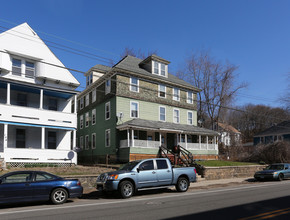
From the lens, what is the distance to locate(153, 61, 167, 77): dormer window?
2970cm

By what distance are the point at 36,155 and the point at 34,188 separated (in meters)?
10.9

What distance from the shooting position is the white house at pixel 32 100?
20.6 m

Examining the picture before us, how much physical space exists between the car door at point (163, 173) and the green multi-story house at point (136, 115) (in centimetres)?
1019

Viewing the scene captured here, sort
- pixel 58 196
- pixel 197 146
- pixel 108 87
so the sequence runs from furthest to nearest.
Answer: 1. pixel 197 146
2. pixel 108 87
3. pixel 58 196

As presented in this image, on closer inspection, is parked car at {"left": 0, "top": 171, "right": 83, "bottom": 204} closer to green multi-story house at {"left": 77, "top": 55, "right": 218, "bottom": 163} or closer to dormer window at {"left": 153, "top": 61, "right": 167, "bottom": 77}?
green multi-story house at {"left": 77, "top": 55, "right": 218, "bottom": 163}

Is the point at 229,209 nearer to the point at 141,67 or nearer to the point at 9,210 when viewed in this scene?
the point at 9,210

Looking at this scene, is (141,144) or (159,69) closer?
(141,144)

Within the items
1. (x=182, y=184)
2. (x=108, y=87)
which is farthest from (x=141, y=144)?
(x=182, y=184)

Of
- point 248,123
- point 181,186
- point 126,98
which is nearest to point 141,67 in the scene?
point 126,98

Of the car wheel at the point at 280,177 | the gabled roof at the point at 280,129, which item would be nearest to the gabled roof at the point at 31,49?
the car wheel at the point at 280,177

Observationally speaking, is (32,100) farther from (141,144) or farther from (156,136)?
(156,136)

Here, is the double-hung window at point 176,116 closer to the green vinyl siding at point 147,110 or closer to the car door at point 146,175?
the green vinyl siding at point 147,110

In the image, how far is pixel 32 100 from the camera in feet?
78.7

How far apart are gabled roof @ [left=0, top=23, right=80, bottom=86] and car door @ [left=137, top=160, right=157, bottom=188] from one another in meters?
13.2
